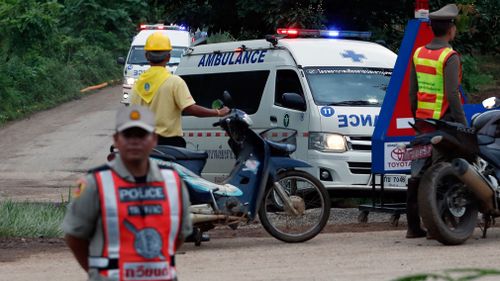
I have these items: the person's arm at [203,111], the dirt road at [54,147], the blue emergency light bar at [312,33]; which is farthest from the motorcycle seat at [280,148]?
the dirt road at [54,147]

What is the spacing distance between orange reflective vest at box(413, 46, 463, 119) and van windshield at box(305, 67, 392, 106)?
3.19 metres

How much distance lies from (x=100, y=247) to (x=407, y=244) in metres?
6.50

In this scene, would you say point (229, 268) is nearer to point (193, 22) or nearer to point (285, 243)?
point (285, 243)

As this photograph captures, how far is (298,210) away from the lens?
1159 cm

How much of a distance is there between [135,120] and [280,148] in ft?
21.9

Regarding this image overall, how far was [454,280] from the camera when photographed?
362cm

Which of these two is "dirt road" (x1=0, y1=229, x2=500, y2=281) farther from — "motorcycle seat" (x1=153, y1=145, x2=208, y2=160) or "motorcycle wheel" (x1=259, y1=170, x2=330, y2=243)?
"motorcycle seat" (x1=153, y1=145, x2=208, y2=160)

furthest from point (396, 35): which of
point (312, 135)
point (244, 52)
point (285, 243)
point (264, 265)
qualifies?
Result: point (264, 265)

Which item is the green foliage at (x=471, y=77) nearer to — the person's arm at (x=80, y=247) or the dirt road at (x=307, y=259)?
the dirt road at (x=307, y=259)

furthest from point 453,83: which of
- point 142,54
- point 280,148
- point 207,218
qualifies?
point 142,54

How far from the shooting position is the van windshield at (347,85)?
47.7 ft

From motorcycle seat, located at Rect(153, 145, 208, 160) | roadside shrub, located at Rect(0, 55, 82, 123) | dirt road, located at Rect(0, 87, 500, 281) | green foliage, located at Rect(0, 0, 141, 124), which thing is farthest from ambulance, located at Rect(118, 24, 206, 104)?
motorcycle seat, located at Rect(153, 145, 208, 160)

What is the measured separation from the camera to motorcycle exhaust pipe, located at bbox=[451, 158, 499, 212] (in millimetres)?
10758

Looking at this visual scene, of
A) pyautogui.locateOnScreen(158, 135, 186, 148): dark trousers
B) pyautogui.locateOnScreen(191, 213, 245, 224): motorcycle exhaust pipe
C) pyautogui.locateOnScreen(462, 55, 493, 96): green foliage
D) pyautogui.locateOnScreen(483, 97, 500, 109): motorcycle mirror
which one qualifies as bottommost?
pyautogui.locateOnScreen(462, 55, 493, 96): green foliage
